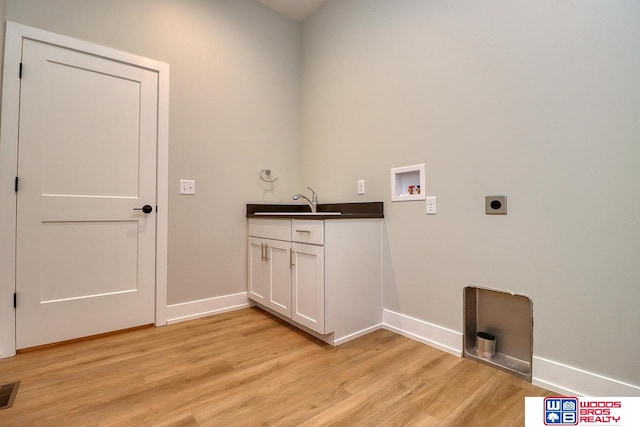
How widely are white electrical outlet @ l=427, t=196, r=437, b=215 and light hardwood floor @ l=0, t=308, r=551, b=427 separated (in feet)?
2.93

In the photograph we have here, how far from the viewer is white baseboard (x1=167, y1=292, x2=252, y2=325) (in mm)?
2305

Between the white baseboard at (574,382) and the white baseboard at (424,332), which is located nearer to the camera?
the white baseboard at (574,382)

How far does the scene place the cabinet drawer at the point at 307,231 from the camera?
188 centimetres

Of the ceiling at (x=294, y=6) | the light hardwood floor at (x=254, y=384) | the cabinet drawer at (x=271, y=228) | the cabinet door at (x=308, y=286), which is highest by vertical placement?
the ceiling at (x=294, y=6)

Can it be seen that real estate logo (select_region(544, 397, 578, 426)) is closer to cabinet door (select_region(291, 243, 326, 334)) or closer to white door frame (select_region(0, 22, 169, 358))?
cabinet door (select_region(291, 243, 326, 334))

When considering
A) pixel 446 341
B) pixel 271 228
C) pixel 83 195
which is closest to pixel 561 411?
pixel 446 341

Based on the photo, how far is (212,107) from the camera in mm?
2523

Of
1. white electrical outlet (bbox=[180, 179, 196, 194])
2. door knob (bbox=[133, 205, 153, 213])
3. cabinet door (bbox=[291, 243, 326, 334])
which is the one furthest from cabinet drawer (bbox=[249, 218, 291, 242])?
door knob (bbox=[133, 205, 153, 213])

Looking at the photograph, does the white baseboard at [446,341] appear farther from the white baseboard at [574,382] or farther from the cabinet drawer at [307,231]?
the cabinet drawer at [307,231]

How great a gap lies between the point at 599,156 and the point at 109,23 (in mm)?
3126

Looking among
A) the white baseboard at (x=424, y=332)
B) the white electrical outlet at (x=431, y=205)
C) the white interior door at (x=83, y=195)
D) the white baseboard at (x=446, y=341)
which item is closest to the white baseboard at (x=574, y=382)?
Answer: the white baseboard at (x=446, y=341)

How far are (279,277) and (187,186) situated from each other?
1.08 meters

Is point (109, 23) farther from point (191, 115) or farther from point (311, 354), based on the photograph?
point (311, 354)

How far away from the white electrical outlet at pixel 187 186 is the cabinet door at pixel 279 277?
78 cm
